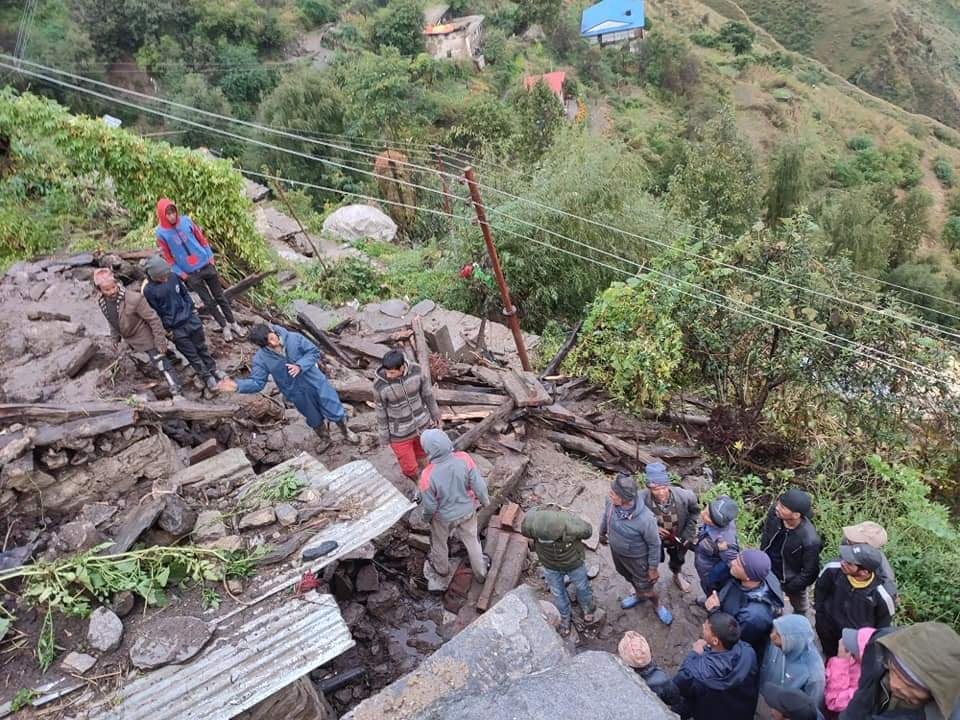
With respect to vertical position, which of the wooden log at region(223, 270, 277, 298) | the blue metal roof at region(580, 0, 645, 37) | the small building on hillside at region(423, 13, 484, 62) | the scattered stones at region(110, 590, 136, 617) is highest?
the blue metal roof at region(580, 0, 645, 37)

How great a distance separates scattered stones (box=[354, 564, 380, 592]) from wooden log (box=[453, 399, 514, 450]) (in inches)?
74.0

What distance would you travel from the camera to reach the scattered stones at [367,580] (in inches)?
209

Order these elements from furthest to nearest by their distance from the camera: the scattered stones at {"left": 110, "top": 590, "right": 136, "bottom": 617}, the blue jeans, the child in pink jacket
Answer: the blue jeans
the scattered stones at {"left": 110, "top": 590, "right": 136, "bottom": 617}
the child in pink jacket

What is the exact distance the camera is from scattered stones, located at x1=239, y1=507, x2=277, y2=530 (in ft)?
14.6

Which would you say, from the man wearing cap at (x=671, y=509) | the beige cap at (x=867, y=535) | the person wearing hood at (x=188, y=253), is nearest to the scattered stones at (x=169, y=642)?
the man wearing cap at (x=671, y=509)

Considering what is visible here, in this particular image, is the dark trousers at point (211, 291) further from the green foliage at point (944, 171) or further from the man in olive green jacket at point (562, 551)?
the green foliage at point (944, 171)

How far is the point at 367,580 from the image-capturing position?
532cm

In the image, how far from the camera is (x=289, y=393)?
6133mm

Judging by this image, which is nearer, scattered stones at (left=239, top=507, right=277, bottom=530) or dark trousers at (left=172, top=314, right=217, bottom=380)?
scattered stones at (left=239, top=507, right=277, bottom=530)

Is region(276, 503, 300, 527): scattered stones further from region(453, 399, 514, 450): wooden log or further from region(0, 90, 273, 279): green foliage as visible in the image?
region(0, 90, 273, 279): green foliage

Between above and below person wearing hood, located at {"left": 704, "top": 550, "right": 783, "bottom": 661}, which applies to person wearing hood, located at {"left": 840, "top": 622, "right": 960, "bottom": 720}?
above

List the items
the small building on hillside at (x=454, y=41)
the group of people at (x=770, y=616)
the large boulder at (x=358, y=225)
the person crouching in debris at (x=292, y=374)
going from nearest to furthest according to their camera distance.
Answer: the group of people at (x=770, y=616), the person crouching in debris at (x=292, y=374), the large boulder at (x=358, y=225), the small building on hillside at (x=454, y=41)

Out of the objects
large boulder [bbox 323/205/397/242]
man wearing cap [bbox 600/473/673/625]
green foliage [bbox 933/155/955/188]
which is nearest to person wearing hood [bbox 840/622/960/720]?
man wearing cap [bbox 600/473/673/625]

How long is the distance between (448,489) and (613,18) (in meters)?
63.6
